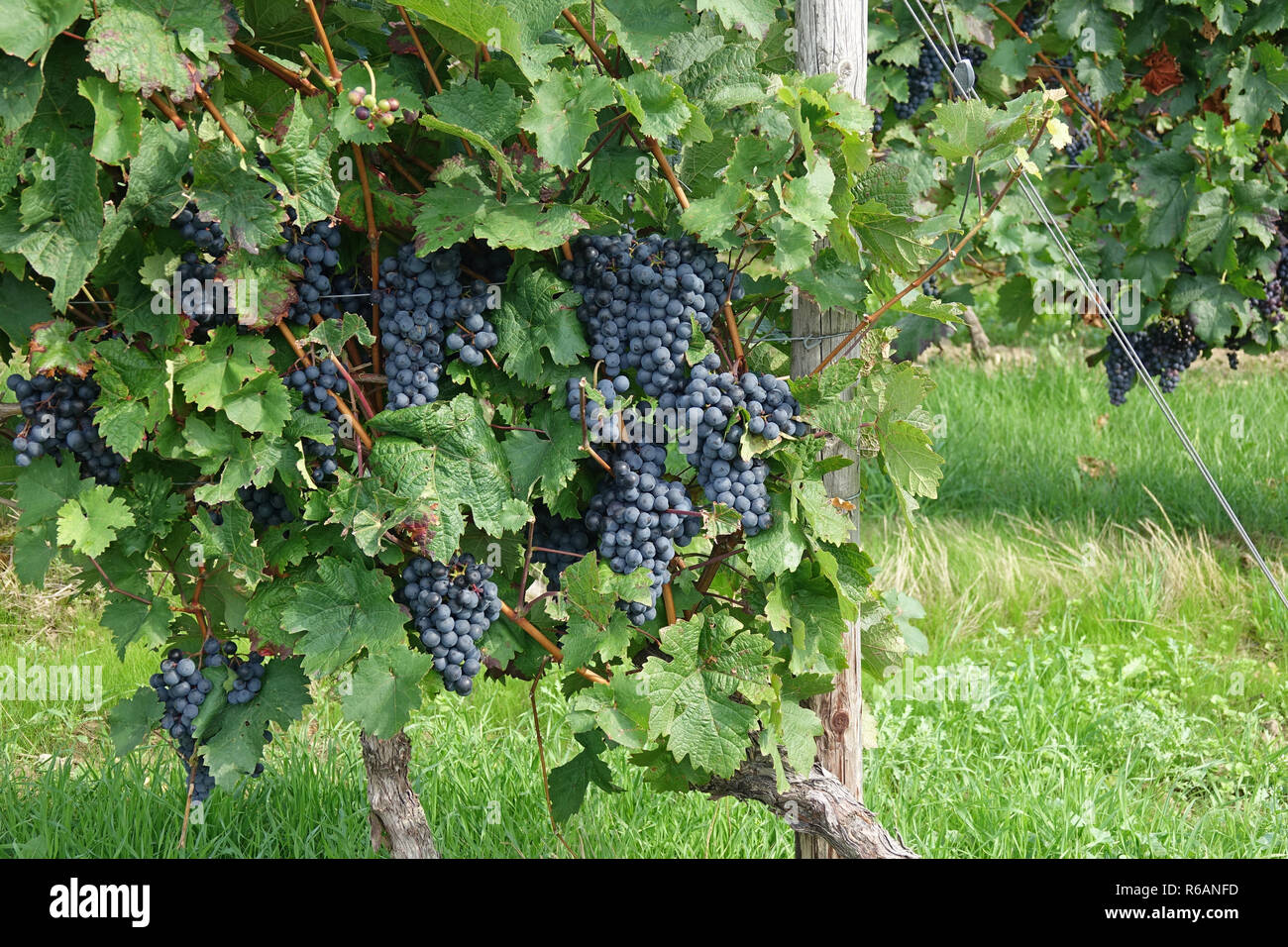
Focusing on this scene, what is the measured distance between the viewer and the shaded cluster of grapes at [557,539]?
6.98ft

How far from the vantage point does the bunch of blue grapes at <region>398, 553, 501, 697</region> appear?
6.38 feet

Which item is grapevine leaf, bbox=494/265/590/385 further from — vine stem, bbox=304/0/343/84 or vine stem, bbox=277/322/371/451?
vine stem, bbox=304/0/343/84

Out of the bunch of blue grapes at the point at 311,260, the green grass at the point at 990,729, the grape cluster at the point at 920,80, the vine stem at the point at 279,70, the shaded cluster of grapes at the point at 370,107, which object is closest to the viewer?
the shaded cluster of grapes at the point at 370,107

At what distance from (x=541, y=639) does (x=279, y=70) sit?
1025mm

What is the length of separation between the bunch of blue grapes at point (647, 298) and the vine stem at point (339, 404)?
40 cm

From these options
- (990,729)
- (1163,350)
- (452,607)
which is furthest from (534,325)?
(1163,350)

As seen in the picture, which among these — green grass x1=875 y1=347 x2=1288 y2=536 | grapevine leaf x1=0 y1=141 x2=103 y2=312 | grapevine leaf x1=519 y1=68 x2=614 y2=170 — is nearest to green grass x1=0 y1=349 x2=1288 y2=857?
green grass x1=875 y1=347 x2=1288 y2=536

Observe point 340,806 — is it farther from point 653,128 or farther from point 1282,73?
point 1282,73

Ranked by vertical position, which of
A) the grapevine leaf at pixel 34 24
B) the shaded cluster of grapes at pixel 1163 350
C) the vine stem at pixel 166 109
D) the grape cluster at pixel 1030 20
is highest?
the grape cluster at pixel 1030 20

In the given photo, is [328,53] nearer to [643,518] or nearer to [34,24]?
[34,24]

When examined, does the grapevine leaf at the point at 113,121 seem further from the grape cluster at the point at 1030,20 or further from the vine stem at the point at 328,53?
the grape cluster at the point at 1030,20

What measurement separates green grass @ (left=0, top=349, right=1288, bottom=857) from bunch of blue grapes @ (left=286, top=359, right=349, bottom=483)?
134 centimetres

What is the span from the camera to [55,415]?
190cm

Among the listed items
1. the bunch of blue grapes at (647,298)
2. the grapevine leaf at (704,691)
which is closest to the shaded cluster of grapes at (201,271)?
the bunch of blue grapes at (647,298)
